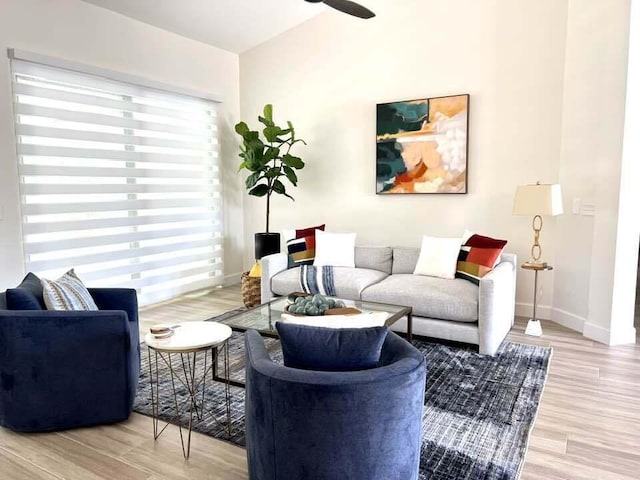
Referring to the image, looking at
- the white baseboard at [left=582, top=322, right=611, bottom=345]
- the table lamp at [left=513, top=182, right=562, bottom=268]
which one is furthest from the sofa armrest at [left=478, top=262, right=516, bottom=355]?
the white baseboard at [left=582, top=322, right=611, bottom=345]

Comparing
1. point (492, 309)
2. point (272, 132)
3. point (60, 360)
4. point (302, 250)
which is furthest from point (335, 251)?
point (60, 360)

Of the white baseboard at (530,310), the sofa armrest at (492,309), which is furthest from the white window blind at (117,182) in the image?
the white baseboard at (530,310)

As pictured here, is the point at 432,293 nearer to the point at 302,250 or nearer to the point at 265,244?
the point at 302,250

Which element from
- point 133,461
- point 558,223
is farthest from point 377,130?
point 133,461

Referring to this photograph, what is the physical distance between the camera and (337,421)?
61.8 inches

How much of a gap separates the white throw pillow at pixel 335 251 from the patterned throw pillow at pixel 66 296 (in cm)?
239

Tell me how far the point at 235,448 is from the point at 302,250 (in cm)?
269

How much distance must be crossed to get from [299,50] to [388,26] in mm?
1188

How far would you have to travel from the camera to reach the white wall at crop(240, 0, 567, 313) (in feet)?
14.4

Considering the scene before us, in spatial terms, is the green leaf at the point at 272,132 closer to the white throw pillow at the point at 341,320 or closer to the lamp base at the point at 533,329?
the white throw pillow at the point at 341,320

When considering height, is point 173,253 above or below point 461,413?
above

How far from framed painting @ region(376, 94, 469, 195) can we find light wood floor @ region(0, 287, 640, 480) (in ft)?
7.95

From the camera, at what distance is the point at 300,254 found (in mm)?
4816

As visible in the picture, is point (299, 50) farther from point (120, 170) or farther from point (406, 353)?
point (406, 353)
